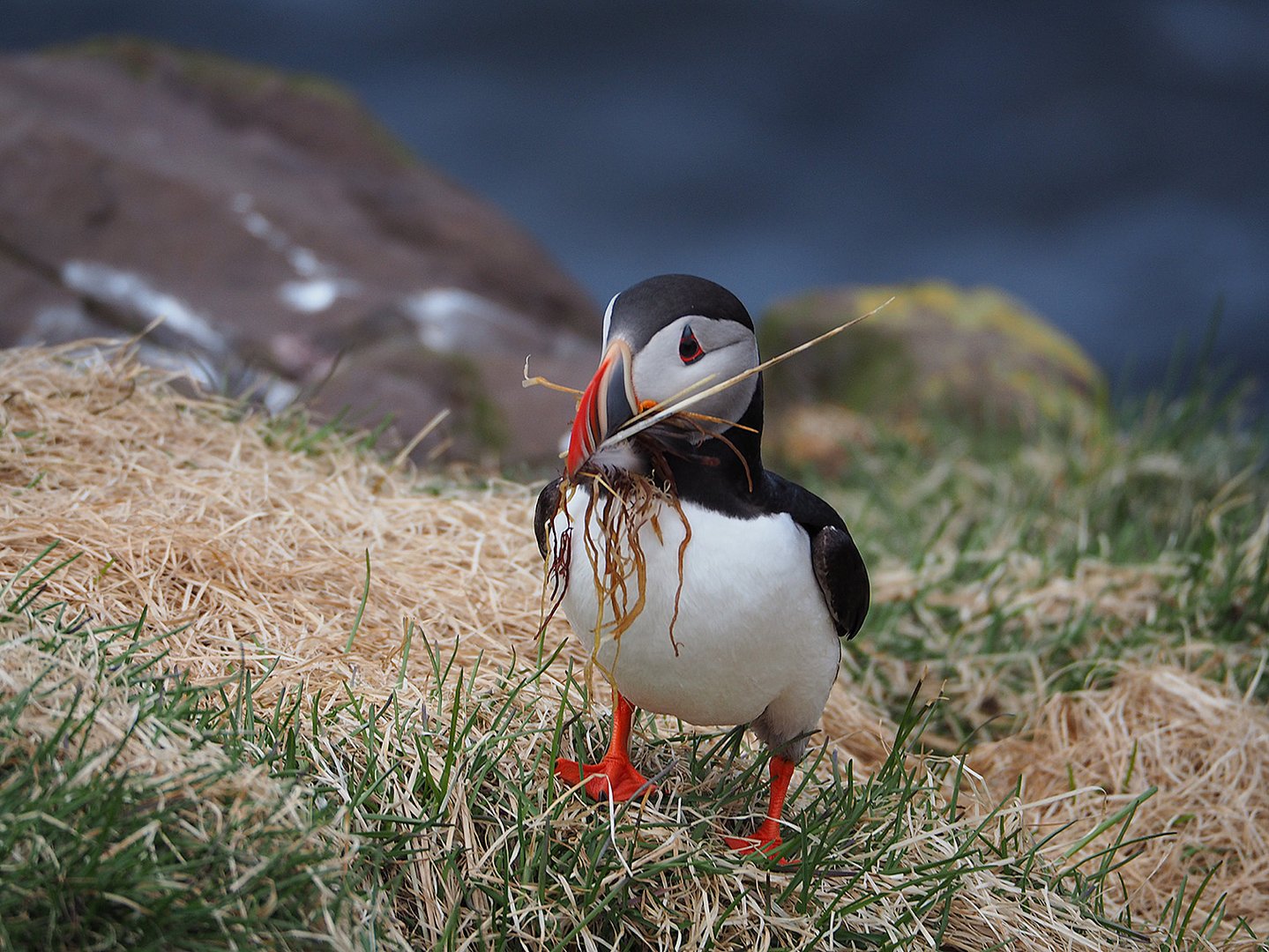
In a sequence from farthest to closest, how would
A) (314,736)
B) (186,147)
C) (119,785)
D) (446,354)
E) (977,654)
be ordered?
(186,147) → (446,354) → (977,654) → (314,736) → (119,785)

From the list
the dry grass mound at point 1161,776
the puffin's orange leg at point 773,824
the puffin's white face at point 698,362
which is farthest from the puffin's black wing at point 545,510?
the dry grass mound at point 1161,776

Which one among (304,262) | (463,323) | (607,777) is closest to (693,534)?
(607,777)

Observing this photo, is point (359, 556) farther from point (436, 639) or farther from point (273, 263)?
point (273, 263)

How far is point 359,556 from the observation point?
3.01 m

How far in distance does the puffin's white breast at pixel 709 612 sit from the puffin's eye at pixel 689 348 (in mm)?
256

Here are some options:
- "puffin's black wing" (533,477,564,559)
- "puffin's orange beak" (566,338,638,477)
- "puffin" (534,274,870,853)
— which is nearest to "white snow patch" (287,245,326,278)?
"puffin's black wing" (533,477,564,559)

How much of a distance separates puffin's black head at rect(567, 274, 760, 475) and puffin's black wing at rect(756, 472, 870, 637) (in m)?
0.20

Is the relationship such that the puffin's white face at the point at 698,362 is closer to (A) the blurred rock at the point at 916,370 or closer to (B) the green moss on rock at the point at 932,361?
(A) the blurred rock at the point at 916,370

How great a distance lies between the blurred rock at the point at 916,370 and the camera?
24.1 feet

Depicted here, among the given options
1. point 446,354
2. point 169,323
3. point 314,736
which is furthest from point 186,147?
point 314,736

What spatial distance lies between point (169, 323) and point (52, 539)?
10.9ft

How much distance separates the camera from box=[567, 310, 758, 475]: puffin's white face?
1805 millimetres

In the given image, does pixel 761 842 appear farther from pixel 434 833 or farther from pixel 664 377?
pixel 664 377

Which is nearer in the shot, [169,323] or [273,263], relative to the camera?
[169,323]
